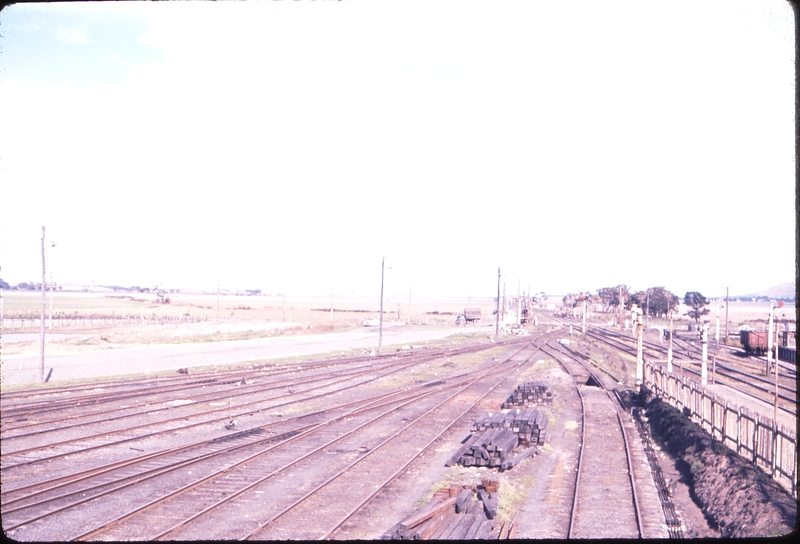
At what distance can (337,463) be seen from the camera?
45.0 feet

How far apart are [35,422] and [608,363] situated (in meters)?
34.0

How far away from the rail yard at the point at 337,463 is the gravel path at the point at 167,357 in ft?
16.7

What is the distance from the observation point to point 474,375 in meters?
30.3

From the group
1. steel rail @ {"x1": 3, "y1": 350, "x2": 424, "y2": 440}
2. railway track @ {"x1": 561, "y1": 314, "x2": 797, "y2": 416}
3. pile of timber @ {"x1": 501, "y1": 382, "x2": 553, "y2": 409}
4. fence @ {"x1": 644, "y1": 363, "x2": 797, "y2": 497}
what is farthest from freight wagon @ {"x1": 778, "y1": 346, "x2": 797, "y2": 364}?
steel rail @ {"x1": 3, "y1": 350, "x2": 424, "y2": 440}

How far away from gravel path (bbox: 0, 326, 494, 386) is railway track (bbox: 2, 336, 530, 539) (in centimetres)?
1592

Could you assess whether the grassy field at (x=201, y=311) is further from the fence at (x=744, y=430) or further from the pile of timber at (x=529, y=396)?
the fence at (x=744, y=430)

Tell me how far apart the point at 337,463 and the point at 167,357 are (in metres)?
25.7

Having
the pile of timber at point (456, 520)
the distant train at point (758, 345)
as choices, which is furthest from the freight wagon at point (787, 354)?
the pile of timber at point (456, 520)

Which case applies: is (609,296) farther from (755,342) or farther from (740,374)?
(740,374)

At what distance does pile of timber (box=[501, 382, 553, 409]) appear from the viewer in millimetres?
21625

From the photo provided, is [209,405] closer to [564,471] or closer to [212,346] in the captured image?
[564,471]

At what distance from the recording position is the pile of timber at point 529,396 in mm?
21625

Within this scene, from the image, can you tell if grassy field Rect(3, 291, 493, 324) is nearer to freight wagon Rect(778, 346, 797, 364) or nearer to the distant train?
the distant train

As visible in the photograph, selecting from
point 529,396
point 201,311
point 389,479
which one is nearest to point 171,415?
point 389,479
